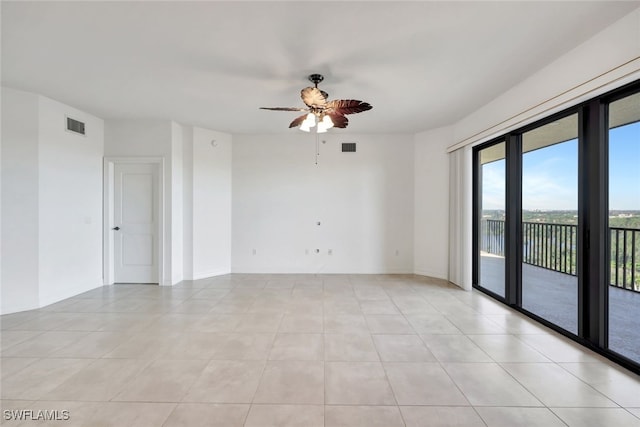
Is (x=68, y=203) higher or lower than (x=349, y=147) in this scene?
lower

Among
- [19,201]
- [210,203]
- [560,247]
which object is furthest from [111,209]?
[560,247]

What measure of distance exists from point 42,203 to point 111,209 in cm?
113

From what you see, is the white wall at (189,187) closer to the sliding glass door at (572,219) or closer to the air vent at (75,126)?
the air vent at (75,126)

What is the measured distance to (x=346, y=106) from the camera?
296 cm

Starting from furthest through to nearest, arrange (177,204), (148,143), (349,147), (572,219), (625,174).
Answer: (349,147) < (177,204) < (148,143) < (572,219) < (625,174)

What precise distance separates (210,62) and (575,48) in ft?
11.4

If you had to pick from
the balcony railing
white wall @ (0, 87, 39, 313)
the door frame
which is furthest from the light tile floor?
the balcony railing

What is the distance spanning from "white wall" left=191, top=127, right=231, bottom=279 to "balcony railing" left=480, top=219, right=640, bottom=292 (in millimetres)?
4765

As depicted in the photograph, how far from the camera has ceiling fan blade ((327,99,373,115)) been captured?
2894 millimetres

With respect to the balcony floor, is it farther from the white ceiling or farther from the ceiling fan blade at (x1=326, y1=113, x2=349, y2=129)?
the ceiling fan blade at (x1=326, y1=113, x2=349, y2=129)

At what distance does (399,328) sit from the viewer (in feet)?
10.4

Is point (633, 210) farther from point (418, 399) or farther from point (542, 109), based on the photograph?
point (418, 399)

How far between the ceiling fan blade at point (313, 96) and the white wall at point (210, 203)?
124 inches

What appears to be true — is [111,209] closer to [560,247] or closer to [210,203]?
[210,203]
